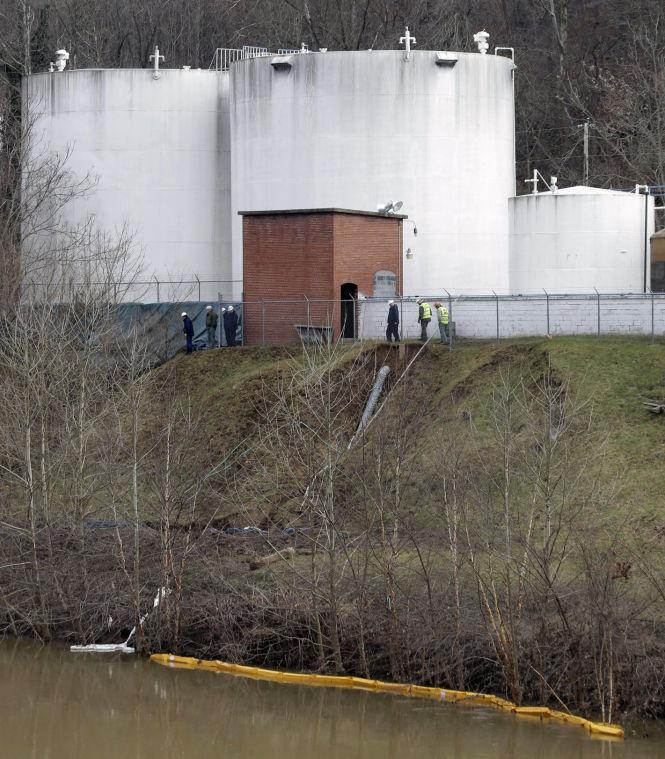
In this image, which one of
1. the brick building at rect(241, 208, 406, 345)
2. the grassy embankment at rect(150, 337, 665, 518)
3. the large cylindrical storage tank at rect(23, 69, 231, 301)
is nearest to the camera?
the grassy embankment at rect(150, 337, 665, 518)

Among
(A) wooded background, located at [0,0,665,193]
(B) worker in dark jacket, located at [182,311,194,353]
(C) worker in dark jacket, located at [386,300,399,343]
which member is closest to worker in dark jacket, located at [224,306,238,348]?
(B) worker in dark jacket, located at [182,311,194,353]

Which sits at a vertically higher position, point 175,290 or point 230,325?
point 175,290

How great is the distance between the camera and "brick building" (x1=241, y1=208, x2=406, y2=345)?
4306 cm

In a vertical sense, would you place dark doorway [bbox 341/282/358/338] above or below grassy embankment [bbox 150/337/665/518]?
above

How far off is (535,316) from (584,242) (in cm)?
776

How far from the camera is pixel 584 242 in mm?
47281

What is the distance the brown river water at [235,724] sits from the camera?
2180 centimetres

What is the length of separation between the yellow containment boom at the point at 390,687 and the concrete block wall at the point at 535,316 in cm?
1731

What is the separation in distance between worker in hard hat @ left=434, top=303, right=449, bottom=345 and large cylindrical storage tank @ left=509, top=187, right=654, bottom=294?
26.1 ft

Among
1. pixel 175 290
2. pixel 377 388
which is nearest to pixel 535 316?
pixel 377 388

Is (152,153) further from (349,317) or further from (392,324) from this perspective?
(392,324)

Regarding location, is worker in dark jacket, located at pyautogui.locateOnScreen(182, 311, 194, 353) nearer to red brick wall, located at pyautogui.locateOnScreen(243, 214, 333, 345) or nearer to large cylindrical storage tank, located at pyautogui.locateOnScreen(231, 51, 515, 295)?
red brick wall, located at pyautogui.locateOnScreen(243, 214, 333, 345)

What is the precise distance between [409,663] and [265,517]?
8.51m

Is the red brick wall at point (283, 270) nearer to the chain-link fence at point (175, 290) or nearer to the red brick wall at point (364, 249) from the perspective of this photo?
the red brick wall at point (364, 249)
